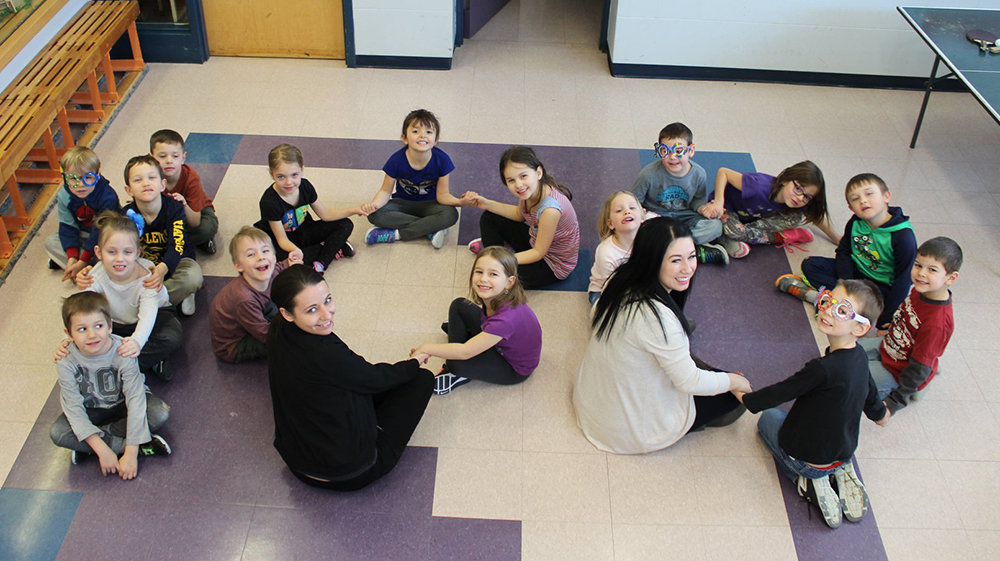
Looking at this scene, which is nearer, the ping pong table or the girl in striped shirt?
the girl in striped shirt

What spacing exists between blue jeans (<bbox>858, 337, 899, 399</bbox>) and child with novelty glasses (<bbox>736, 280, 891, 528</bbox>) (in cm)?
23

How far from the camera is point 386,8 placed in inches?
218

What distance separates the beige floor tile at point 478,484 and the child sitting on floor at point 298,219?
123cm

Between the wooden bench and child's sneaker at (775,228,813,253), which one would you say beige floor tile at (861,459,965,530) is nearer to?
child's sneaker at (775,228,813,253)

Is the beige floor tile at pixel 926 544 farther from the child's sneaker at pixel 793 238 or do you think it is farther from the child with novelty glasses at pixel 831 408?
the child's sneaker at pixel 793 238

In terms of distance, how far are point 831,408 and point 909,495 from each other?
0.65 metres

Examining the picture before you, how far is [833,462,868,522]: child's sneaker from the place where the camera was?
9.68 feet

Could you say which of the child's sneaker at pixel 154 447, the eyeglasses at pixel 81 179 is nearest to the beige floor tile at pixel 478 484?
the child's sneaker at pixel 154 447

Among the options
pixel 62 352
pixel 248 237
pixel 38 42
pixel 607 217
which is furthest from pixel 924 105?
pixel 38 42

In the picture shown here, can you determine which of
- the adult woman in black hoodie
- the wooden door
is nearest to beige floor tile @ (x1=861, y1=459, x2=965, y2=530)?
the adult woman in black hoodie

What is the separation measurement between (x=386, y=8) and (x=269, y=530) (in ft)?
12.6

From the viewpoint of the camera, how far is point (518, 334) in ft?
10.5

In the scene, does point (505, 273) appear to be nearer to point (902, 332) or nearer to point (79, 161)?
point (902, 332)

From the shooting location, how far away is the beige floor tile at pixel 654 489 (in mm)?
2957
